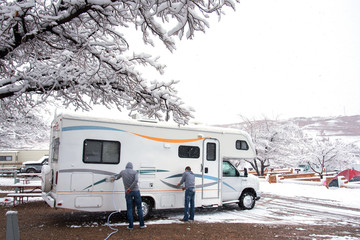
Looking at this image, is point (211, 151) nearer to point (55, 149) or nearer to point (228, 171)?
point (228, 171)

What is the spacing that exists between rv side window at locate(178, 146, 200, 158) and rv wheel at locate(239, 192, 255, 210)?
279 centimetres

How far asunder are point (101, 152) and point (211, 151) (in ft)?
12.3

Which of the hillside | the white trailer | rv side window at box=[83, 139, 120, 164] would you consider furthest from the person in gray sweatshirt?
the hillside

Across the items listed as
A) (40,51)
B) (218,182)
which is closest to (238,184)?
(218,182)

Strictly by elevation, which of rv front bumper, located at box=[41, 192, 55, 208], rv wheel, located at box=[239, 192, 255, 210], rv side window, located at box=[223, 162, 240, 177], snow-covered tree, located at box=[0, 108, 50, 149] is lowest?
rv wheel, located at box=[239, 192, 255, 210]

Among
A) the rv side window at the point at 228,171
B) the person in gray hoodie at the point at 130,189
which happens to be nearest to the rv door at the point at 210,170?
the rv side window at the point at 228,171

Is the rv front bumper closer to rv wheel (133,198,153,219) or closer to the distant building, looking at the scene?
rv wheel (133,198,153,219)

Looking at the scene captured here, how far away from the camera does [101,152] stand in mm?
8500

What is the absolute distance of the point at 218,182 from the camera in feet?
34.5

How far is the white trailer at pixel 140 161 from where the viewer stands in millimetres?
8062

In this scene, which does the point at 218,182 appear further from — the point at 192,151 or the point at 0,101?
the point at 0,101

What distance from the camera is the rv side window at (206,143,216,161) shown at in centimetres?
1036

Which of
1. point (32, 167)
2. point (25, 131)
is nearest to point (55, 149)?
point (25, 131)

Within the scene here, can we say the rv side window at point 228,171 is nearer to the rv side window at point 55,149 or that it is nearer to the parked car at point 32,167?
the rv side window at point 55,149
